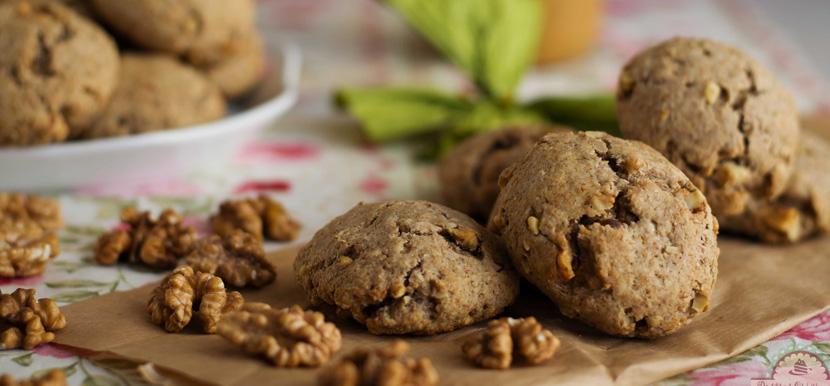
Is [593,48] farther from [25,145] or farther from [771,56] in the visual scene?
[25,145]

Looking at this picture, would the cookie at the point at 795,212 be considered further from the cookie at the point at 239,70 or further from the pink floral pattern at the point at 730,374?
the cookie at the point at 239,70

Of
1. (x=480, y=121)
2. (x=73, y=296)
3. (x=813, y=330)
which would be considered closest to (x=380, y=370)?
(x=73, y=296)

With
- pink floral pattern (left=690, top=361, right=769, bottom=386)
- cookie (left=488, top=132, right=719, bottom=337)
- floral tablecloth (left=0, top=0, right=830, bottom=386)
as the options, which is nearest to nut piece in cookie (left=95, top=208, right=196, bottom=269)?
floral tablecloth (left=0, top=0, right=830, bottom=386)

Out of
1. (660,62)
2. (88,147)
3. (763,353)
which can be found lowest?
(763,353)

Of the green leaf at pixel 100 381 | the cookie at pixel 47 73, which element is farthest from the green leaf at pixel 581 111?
the green leaf at pixel 100 381

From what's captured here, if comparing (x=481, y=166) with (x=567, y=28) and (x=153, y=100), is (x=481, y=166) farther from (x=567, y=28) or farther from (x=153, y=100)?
(x=567, y=28)

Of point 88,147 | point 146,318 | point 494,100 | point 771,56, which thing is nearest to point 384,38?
point 494,100
